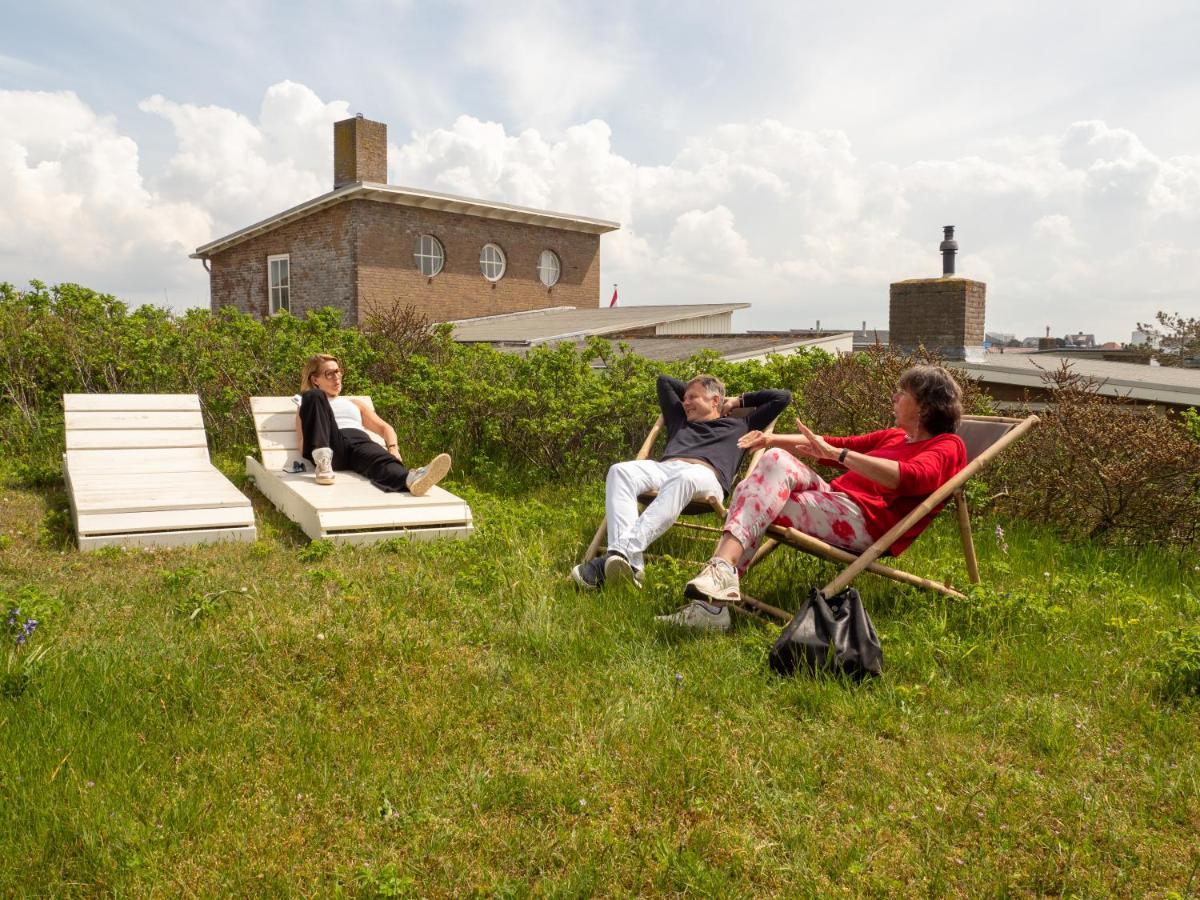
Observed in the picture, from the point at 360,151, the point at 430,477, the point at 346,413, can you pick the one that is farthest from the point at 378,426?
the point at 360,151

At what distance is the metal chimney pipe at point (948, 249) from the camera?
13.5 meters

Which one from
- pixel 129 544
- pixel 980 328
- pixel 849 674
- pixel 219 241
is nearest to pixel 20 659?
pixel 129 544

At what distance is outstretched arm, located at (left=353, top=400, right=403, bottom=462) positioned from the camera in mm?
7453

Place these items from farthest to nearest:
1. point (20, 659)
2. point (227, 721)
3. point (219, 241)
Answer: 1. point (219, 241)
2. point (20, 659)
3. point (227, 721)

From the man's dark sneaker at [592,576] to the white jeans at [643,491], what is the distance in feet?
0.39

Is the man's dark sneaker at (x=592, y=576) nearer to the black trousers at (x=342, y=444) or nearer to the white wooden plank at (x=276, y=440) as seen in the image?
the black trousers at (x=342, y=444)

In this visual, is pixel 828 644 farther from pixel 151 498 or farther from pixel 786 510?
pixel 151 498

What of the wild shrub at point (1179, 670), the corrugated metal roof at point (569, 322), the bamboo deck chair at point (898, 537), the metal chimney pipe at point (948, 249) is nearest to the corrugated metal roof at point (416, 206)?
the corrugated metal roof at point (569, 322)

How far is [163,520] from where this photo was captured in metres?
5.68

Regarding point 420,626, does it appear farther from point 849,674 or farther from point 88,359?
point 88,359

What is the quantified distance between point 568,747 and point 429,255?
75.3 ft

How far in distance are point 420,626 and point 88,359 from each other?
6.89 metres

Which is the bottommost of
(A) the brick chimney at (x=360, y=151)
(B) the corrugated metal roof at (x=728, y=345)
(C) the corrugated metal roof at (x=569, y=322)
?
(B) the corrugated metal roof at (x=728, y=345)

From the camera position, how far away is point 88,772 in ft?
9.04
